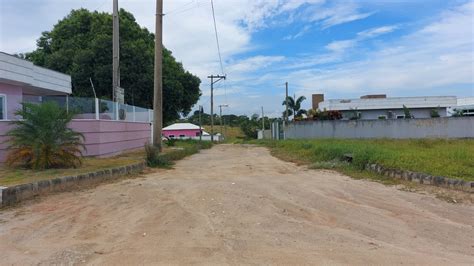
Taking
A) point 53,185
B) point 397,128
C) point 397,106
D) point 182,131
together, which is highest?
point 397,106

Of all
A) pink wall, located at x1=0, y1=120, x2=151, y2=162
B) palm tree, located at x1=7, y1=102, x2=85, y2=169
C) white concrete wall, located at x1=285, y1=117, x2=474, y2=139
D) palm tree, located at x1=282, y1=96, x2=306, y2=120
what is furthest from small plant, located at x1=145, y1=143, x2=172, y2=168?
palm tree, located at x1=282, y1=96, x2=306, y2=120

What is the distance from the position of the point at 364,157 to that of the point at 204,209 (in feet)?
28.9

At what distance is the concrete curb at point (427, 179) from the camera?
10.4 metres

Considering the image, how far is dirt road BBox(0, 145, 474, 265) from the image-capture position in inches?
222

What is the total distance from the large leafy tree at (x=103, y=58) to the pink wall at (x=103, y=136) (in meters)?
11.8

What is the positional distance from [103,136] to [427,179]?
40.0 ft

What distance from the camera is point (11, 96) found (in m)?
18.1

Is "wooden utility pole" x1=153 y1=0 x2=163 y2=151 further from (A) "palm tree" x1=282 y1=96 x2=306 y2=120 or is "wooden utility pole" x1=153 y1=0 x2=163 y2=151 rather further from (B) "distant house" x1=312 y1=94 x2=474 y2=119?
(A) "palm tree" x1=282 y1=96 x2=306 y2=120

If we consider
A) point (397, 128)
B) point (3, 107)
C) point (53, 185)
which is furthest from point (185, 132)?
point (53, 185)

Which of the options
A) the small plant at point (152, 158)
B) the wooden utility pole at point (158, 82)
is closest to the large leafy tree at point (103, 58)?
the wooden utility pole at point (158, 82)

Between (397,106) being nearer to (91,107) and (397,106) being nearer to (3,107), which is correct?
(91,107)

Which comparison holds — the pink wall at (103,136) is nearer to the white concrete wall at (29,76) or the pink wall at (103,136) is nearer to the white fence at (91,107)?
the white fence at (91,107)

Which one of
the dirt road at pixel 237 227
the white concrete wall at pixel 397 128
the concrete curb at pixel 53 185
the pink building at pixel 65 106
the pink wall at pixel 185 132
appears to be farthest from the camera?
the pink wall at pixel 185 132

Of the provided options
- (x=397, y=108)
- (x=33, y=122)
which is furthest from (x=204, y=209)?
(x=397, y=108)
